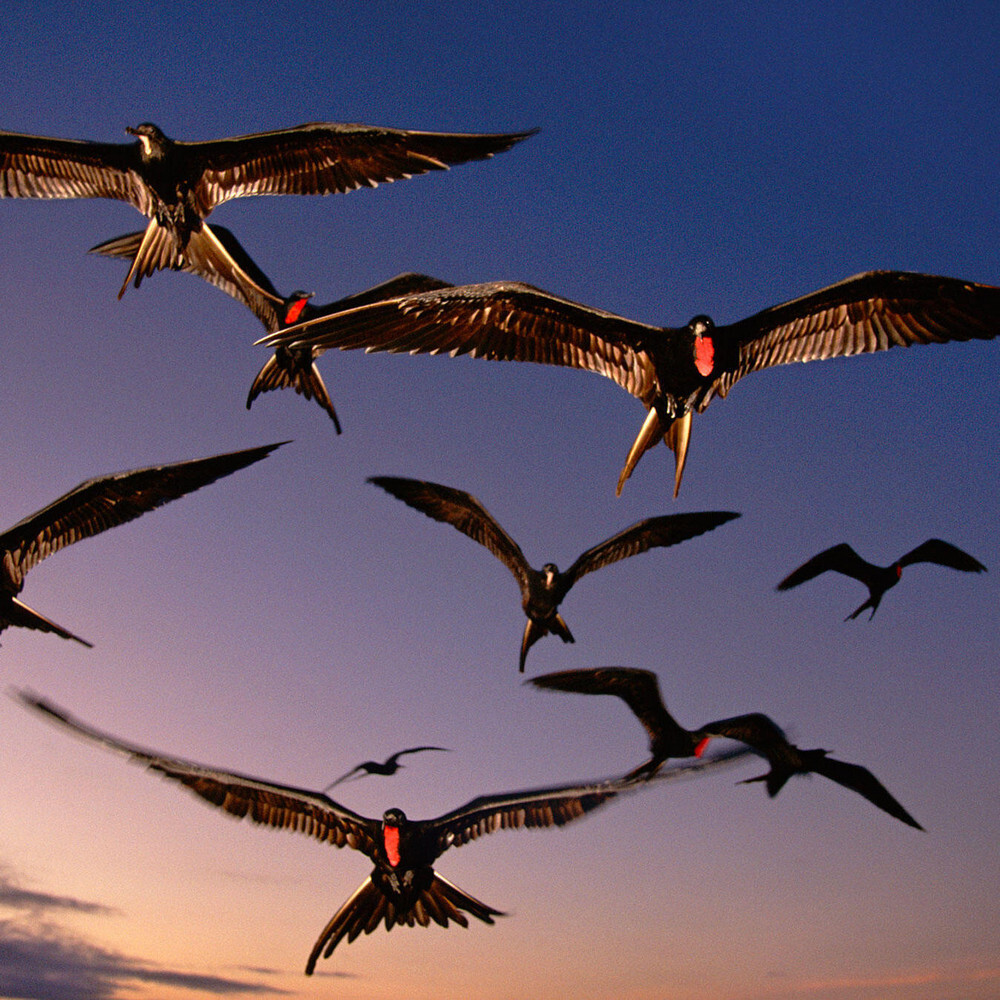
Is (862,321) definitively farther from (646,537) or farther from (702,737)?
(702,737)

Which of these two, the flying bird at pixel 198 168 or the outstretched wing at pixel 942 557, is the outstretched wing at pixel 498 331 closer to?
the flying bird at pixel 198 168

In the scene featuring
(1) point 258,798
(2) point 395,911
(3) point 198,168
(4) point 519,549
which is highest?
(3) point 198,168

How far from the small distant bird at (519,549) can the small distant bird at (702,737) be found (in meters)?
1.59

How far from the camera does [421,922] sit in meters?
12.0

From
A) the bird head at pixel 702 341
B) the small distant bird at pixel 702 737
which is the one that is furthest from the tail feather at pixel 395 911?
the bird head at pixel 702 341

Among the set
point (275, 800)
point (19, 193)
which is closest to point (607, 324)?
point (275, 800)

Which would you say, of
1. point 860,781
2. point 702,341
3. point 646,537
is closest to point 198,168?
point 702,341

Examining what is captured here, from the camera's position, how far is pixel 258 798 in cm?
1209

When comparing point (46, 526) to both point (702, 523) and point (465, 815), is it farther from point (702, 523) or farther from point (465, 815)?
point (702, 523)

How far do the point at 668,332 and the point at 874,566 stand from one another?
4.33 metres

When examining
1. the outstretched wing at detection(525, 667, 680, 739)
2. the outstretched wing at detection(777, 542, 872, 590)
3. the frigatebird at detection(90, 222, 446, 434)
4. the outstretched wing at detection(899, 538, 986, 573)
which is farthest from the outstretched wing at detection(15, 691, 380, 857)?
the outstretched wing at detection(899, 538, 986, 573)

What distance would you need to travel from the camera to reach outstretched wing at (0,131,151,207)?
13.2m

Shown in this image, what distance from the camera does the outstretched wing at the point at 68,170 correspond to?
13.2 m

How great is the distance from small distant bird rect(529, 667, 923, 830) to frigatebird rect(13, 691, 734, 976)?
0.81m
